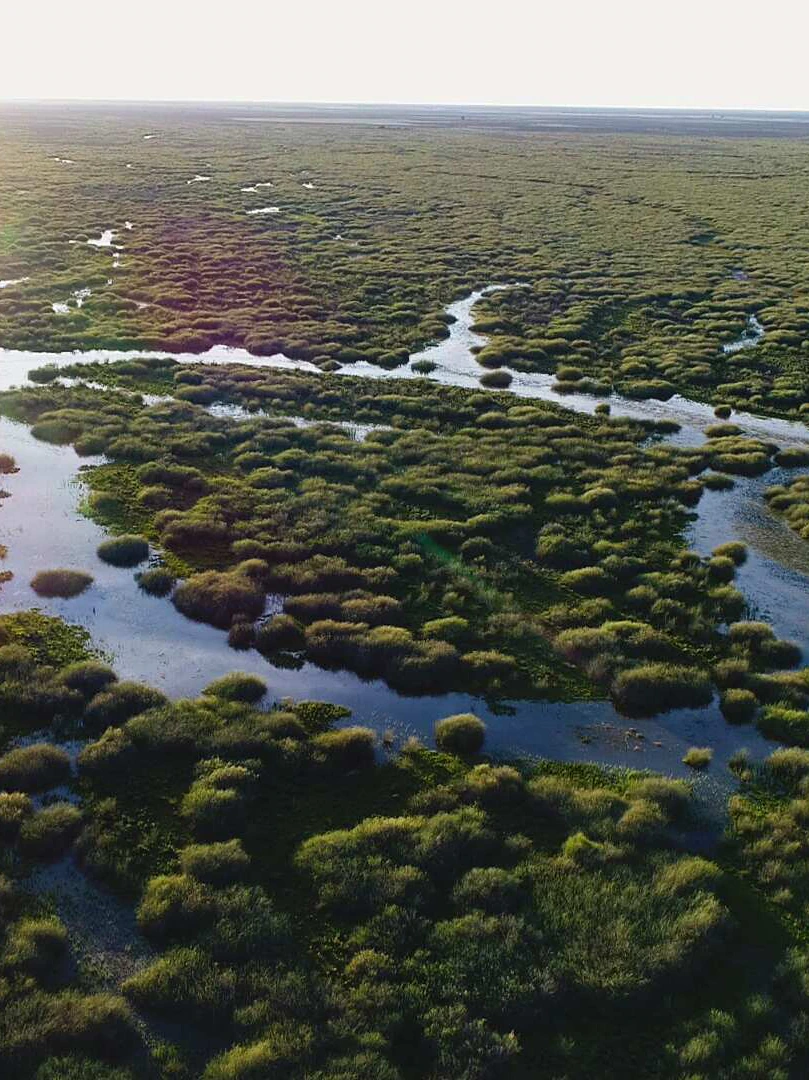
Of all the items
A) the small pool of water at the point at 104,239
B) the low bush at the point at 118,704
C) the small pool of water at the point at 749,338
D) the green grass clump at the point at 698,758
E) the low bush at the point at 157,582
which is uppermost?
the small pool of water at the point at 104,239

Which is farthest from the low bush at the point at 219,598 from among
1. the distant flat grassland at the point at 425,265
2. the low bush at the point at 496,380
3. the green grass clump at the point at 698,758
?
the distant flat grassland at the point at 425,265

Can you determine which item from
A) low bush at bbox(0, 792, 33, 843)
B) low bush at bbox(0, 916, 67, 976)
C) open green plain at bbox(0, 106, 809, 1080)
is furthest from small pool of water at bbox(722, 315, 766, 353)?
low bush at bbox(0, 916, 67, 976)

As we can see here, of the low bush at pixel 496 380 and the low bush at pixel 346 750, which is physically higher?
the low bush at pixel 496 380

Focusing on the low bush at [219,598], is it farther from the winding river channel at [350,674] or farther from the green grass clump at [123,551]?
the green grass clump at [123,551]

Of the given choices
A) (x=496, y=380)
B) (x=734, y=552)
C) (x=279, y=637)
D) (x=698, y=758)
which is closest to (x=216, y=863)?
(x=279, y=637)

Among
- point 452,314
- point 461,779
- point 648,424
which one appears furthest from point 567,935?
point 452,314

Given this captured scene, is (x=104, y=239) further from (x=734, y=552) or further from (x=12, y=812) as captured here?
(x=12, y=812)

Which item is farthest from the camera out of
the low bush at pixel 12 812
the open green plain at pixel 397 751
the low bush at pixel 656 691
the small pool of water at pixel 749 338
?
the small pool of water at pixel 749 338
